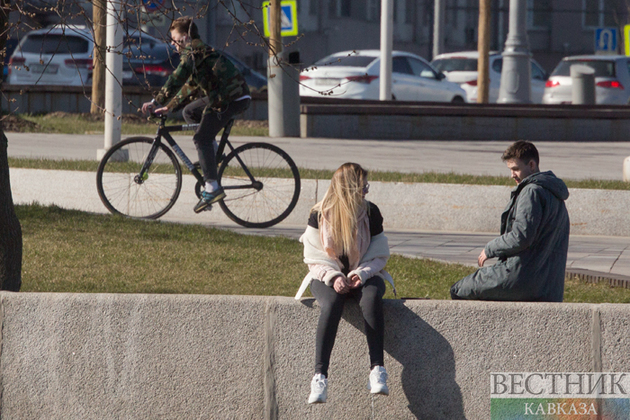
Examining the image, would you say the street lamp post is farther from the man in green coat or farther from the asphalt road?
the man in green coat

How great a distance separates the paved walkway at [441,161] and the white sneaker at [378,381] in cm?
300

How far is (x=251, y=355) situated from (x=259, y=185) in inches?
167

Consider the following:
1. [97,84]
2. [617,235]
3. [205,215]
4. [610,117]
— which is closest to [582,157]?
[610,117]

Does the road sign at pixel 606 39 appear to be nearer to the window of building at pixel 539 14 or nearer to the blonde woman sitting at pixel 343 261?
the window of building at pixel 539 14

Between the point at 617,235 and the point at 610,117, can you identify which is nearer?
the point at 617,235

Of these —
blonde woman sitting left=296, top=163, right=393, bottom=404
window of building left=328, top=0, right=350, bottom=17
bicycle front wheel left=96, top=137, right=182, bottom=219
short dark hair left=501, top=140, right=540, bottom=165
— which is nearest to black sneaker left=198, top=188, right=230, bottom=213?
bicycle front wheel left=96, top=137, right=182, bottom=219

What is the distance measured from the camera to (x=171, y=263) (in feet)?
22.3

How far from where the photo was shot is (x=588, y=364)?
4184 millimetres

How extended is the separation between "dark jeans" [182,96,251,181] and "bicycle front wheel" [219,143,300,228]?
0.25 metres

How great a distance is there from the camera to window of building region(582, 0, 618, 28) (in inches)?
2160

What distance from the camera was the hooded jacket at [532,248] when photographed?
438 centimetres

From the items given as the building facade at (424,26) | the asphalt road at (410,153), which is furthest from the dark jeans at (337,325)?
the building facade at (424,26)

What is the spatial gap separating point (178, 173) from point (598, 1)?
51086mm

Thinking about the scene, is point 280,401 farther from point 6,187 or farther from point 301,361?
point 6,187
